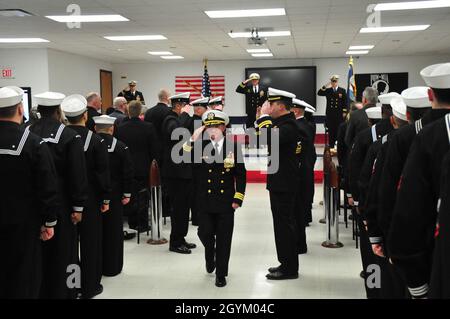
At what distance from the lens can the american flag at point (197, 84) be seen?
63.7 feet

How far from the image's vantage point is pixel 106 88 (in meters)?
19.4

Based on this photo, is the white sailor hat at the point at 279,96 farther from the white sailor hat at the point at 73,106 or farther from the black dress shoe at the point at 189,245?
the black dress shoe at the point at 189,245

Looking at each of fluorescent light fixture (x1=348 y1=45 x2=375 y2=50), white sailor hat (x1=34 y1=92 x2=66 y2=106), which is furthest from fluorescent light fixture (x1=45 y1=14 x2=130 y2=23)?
fluorescent light fixture (x1=348 y1=45 x2=375 y2=50)

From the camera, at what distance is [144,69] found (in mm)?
19969

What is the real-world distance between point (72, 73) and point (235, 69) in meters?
6.51

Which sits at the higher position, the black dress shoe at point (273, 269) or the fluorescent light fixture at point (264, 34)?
the fluorescent light fixture at point (264, 34)

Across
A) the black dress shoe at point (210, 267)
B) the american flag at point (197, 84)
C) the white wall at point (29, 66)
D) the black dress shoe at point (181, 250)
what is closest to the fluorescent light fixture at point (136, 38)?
the white wall at point (29, 66)

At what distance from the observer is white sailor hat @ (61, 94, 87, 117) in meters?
3.92

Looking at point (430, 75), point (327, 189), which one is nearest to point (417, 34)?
point (327, 189)

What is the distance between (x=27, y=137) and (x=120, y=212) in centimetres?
174

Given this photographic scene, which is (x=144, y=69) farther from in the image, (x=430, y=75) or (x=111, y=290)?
(x=430, y=75)

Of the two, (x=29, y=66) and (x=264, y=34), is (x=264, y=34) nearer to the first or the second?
(x=264, y=34)

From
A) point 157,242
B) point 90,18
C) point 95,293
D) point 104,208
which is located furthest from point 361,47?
point 95,293

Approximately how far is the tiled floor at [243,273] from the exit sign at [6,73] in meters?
10.2
